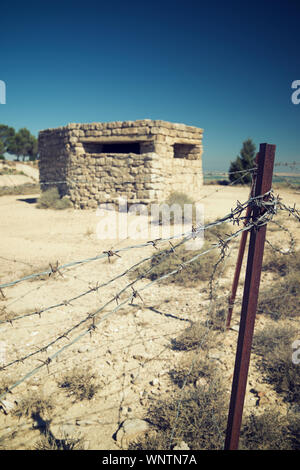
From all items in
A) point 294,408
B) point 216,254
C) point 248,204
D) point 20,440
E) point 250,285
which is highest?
point 248,204

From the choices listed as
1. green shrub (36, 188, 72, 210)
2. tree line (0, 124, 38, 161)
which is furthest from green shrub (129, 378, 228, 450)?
tree line (0, 124, 38, 161)

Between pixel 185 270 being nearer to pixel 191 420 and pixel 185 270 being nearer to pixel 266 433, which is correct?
pixel 191 420

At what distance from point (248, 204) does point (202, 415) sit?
159cm

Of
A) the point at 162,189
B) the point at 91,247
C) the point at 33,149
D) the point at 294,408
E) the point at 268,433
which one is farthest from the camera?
the point at 33,149

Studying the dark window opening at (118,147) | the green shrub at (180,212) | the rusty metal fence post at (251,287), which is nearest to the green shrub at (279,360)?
the rusty metal fence post at (251,287)

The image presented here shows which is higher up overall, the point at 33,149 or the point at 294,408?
the point at 33,149

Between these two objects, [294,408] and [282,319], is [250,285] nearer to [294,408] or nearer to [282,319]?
[294,408]

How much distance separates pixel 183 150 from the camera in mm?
Answer: 10922

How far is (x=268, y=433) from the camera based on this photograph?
1.90 meters

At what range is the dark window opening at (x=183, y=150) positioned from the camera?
1080 centimetres

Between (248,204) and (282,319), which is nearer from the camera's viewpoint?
(248,204)

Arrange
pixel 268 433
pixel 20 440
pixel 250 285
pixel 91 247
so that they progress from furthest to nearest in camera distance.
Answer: pixel 91 247 < pixel 20 440 < pixel 268 433 < pixel 250 285

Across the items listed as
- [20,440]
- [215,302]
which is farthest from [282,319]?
[20,440]

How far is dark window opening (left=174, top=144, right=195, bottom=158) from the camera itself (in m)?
10.8
